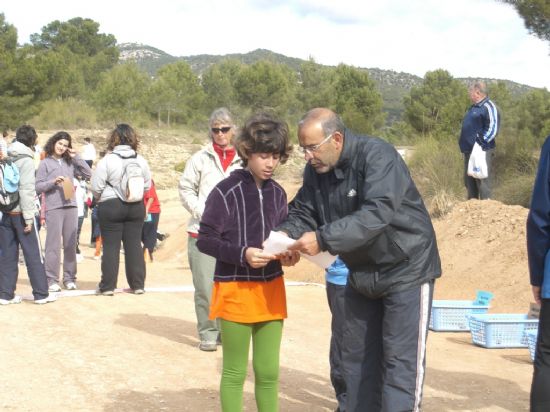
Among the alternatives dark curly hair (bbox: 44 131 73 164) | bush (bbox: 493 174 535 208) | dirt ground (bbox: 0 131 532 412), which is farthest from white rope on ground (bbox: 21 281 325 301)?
bush (bbox: 493 174 535 208)

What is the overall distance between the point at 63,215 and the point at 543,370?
27.3 ft

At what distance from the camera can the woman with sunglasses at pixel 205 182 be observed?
7.95 metres

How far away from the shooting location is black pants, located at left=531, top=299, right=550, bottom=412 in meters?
4.33

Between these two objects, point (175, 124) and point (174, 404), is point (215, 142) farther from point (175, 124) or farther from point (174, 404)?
point (175, 124)

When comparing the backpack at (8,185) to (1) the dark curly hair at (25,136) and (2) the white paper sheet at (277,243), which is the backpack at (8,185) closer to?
(1) the dark curly hair at (25,136)

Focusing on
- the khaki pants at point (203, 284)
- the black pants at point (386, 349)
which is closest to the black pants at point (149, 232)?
the khaki pants at point (203, 284)

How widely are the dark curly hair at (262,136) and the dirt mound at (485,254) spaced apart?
6.75 meters

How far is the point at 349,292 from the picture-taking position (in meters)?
4.89

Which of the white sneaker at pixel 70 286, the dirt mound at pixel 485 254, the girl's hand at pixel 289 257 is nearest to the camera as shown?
the girl's hand at pixel 289 257

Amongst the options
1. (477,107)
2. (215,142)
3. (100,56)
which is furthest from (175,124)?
(215,142)

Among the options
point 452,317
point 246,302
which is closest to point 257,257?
point 246,302

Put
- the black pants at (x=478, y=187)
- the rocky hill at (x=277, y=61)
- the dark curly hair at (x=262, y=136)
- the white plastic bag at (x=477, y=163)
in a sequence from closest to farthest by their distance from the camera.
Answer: the dark curly hair at (x=262, y=136) < the white plastic bag at (x=477, y=163) < the black pants at (x=478, y=187) < the rocky hill at (x=277, y=61)

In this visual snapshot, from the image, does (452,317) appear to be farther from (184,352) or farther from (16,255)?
(16,255)

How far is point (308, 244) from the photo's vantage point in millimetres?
4453
